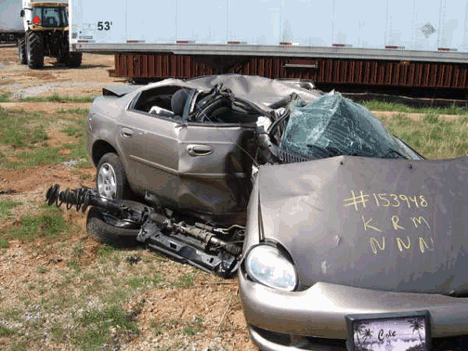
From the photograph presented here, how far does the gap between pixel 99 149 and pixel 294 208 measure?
10.0 ft

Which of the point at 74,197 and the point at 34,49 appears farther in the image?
the point at 34,49

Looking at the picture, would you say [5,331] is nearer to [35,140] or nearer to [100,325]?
[100,325]

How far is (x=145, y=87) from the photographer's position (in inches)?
216

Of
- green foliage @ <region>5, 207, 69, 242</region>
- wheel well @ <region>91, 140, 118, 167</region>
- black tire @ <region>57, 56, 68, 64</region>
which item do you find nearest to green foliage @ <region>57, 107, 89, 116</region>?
wheel well @ <region>91, 140, 118, 167</region>

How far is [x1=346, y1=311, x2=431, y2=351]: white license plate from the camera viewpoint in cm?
271

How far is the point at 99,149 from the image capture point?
19.0 ft

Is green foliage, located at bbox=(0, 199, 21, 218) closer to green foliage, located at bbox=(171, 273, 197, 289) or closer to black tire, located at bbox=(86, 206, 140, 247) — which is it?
black tire, located at bbox=(86, 206, 140, 247)

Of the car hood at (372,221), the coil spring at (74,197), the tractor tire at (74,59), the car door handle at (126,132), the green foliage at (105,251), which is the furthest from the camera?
the tractor tire at (74,59)

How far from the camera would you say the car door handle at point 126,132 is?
5.10 m

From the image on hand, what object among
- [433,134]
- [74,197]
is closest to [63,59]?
[433,134]

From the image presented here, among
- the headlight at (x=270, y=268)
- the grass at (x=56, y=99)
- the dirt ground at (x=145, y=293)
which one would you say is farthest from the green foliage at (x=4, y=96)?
the headlight at (x=270, y=268)

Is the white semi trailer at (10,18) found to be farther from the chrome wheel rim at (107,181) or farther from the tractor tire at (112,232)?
the tractor tire at (112,232)

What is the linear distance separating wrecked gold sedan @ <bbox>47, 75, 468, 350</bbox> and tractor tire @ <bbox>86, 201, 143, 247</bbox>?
1cm

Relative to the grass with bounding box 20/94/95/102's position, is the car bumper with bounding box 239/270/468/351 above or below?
above
